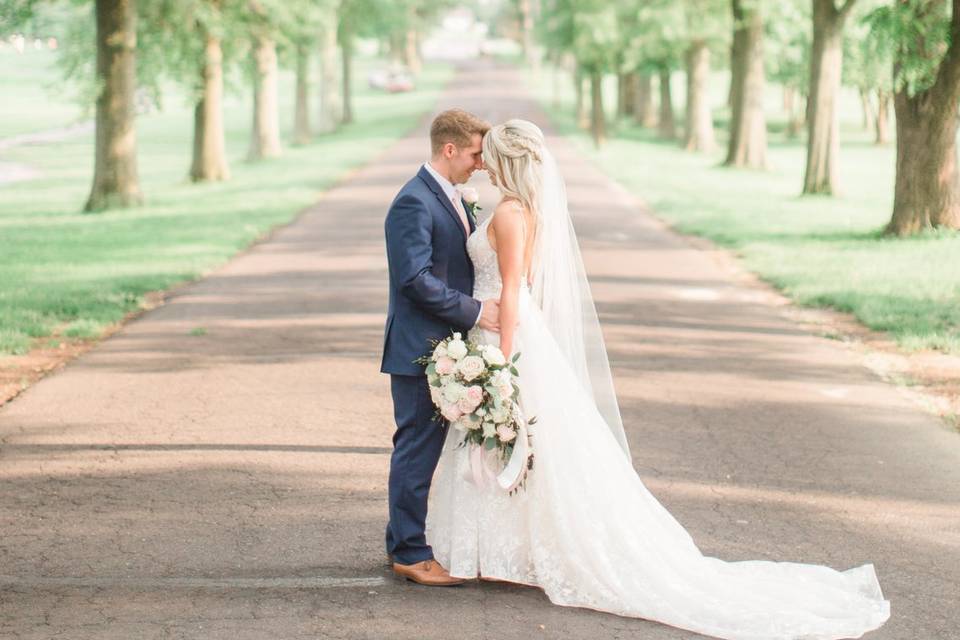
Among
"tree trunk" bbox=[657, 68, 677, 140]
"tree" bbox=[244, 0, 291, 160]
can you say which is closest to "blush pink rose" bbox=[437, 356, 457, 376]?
"tree" bbox=[244, 0, 291, 160]

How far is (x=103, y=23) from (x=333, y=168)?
1083 cm

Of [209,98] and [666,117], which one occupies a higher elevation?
[209,98]

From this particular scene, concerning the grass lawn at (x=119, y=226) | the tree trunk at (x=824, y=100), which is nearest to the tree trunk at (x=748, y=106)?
the tree trunk at (x=824, y=100)

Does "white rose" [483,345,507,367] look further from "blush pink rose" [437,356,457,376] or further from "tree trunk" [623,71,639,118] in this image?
"tree trunk" [623,71,639,118]

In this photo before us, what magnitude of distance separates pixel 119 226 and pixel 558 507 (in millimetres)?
17042

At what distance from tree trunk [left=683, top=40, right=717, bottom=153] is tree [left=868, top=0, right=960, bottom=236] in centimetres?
2485

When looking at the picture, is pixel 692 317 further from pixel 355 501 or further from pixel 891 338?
pixel 355 501

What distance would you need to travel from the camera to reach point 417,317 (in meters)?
5.49

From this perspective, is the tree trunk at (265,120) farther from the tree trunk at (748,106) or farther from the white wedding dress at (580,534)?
the white wedding dress at (580,534)

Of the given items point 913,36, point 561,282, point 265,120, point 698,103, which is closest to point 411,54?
point 698,103

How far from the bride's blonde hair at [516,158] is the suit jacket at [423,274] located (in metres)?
0.29

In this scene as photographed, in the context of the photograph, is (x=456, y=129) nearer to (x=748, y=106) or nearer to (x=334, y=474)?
(x=334, y=474)

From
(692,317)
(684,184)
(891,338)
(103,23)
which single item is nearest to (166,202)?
(103,23)

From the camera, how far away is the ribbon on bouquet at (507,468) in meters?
5.37
